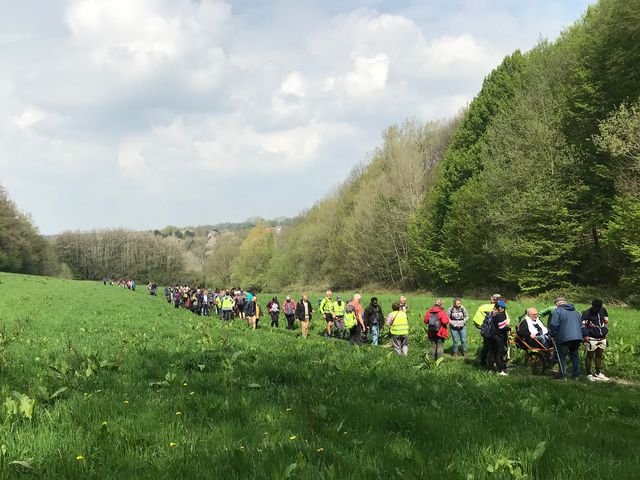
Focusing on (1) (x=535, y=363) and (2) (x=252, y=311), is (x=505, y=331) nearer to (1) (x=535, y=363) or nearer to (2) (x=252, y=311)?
(1) (x=535, y=363)

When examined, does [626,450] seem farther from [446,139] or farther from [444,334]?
[446,139]

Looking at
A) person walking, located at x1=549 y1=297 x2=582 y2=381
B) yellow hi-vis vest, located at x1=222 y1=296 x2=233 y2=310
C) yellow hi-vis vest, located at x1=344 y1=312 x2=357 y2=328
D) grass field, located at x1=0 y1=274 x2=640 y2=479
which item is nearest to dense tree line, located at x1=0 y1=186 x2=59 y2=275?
yellow hi-vis vest, located at x1=222 y1=296 x2=233 y2=310

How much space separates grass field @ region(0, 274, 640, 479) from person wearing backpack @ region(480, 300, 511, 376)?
2734 millimetres

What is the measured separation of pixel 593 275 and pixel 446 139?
30903mm

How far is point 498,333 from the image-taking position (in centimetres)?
1257

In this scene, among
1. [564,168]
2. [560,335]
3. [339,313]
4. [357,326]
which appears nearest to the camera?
[560,335]

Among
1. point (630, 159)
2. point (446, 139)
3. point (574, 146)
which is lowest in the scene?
point (630, 159)

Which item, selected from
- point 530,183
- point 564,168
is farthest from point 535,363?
point 564,168

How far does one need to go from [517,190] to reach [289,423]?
111 ft

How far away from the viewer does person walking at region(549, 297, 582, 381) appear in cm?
1170

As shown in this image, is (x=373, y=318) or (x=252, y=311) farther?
(x=252, y=311)

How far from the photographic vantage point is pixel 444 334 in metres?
14.1

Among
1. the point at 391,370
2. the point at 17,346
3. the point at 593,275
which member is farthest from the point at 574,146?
the point at 17,346

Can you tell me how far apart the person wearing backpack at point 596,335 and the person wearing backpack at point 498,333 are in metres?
1.97
